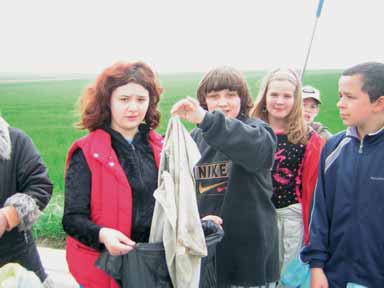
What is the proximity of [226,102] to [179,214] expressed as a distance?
0.76 m

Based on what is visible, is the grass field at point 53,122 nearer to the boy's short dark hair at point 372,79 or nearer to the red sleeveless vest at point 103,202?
the red sleeveless vest at point 103,202

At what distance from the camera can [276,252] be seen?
2115mm

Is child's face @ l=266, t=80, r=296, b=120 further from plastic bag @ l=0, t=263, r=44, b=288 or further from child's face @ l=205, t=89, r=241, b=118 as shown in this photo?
plastic bag @ l=0, t=263, r=44, b=288

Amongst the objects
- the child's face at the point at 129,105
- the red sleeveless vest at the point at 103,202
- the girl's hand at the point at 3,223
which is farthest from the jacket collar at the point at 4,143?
the child's face at the point at 129,105

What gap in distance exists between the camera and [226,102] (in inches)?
84.0

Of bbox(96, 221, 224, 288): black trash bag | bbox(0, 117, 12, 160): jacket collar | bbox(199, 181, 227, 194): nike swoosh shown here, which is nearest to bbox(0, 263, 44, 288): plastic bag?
bbox(96, 221, 224, 288): black trash bag

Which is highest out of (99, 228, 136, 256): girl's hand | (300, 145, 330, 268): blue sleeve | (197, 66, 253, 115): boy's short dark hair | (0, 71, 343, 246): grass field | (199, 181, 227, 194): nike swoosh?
(197, 66, 253, 115): boy's short dark hair

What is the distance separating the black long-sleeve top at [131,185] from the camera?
1.69 meters

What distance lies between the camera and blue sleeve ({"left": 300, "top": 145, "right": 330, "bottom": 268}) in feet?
6.70

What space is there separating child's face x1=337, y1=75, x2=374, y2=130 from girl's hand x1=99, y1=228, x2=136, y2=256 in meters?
1.15

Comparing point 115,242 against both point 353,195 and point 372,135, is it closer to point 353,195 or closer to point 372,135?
point 353,195

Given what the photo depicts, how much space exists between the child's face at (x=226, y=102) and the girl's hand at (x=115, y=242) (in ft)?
2.80

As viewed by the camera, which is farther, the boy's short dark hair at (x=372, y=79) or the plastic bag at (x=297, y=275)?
the plastic bag at (x=297, y=275)

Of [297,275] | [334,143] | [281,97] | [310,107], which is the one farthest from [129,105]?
[310,107]
